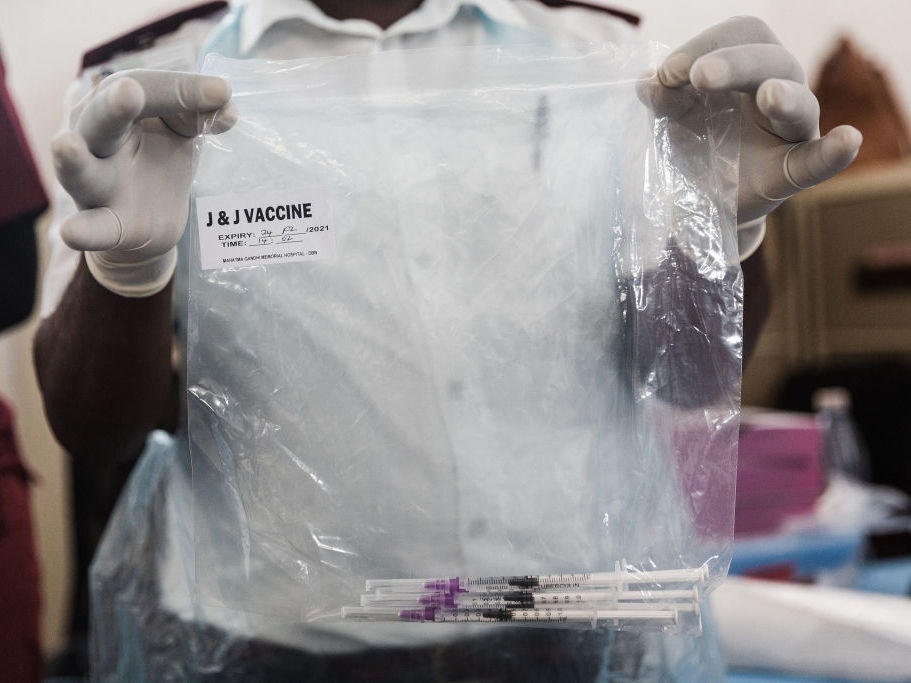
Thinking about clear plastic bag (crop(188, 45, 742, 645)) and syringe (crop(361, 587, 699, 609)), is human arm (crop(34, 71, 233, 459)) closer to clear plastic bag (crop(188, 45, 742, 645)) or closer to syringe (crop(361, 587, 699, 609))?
clear plastic bag (crop(188, 45, 742, 645))

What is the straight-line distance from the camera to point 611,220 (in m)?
0.59

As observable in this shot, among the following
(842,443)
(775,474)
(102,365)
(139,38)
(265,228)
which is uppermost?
(139,38)

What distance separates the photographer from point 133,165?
0.55 m

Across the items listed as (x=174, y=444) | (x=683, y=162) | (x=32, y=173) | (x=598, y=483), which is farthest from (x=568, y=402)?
(x=32, y=173)

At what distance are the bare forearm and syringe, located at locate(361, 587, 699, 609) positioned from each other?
0.29 m

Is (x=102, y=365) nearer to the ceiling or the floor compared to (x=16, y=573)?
nearer to the ceiling

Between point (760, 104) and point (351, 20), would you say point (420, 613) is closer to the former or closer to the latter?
point (760, 104)

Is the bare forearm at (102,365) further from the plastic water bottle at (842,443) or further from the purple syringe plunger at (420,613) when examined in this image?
the plastic water bottle at (842,443)

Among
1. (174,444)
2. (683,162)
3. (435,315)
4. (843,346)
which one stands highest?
(683,162)

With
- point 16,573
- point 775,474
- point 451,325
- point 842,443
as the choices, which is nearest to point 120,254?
point 451,325

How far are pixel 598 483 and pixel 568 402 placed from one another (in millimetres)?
66

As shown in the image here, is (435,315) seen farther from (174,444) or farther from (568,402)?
(174,444)

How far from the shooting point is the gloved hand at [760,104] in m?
0.52

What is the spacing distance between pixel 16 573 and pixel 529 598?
0.65m
